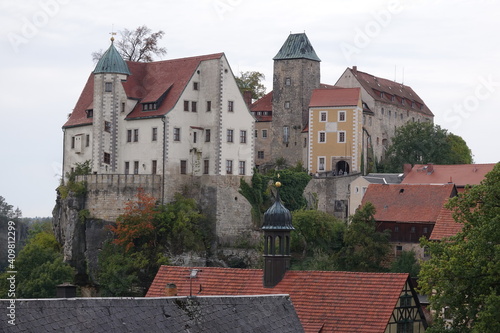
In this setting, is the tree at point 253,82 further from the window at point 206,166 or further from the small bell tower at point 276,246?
the small bell tower at point 276,246

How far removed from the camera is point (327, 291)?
4138 centimetres

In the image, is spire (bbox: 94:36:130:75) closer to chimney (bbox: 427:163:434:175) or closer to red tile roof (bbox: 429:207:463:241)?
chimney (bbox: 427:163:434:175)

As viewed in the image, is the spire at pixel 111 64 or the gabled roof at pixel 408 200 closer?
the gabled roof at pixel 408 200

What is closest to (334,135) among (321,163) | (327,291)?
(321,163)

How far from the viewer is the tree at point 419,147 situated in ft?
334

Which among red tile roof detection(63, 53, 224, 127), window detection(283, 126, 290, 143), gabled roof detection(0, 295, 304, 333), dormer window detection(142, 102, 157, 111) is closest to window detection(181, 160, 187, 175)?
red tile roof detection(63, 53, 224, 127)

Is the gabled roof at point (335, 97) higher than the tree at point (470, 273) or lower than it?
higher

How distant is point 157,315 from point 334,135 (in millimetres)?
67460

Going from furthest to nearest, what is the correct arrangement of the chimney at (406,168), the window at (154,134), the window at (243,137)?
1. the chimney at (406,168)
2. the window at (243,137)
3. the window at (154,134)

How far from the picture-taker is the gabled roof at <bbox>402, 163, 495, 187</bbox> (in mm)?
89812

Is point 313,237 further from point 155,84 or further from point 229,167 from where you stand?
point 155,84

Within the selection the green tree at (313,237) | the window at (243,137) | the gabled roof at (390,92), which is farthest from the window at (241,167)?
the gabled roof at (390,92)

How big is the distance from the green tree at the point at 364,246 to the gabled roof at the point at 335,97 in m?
21.3

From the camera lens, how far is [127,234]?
76.8m
